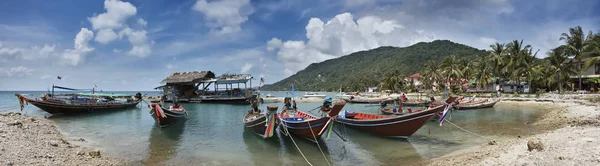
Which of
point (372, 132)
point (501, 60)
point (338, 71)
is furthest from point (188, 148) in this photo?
point (338, 71)

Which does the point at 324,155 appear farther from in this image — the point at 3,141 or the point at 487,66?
the point at 487,66

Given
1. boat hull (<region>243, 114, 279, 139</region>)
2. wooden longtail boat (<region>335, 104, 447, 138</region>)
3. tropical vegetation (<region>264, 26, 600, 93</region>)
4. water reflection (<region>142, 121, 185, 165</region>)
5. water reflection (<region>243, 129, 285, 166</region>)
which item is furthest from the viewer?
tropical vegetation (<region>264, 26, 600, 93</region>)

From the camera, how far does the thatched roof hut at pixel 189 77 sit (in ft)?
141

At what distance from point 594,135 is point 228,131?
1561 centimetres

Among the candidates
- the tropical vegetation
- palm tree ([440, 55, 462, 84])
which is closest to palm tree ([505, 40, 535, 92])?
the tropical vegetation

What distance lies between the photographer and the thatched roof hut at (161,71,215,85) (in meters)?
43.1

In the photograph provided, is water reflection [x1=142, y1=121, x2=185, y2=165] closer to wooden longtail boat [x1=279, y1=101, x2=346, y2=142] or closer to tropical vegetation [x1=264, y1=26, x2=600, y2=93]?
wooden longtail boat [x1=279, y1=101, x2=346, y2=142]

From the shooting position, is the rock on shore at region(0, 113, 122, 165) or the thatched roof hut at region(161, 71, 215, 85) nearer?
the rock on shore at region(0, 113, 122, 165)

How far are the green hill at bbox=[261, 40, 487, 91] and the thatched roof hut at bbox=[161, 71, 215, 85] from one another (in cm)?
6466

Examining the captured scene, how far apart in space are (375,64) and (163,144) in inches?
5374

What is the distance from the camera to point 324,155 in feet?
37.7

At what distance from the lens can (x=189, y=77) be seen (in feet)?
145

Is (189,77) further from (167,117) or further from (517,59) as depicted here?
(517,59)

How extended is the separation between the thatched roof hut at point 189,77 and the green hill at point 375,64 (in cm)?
6466
